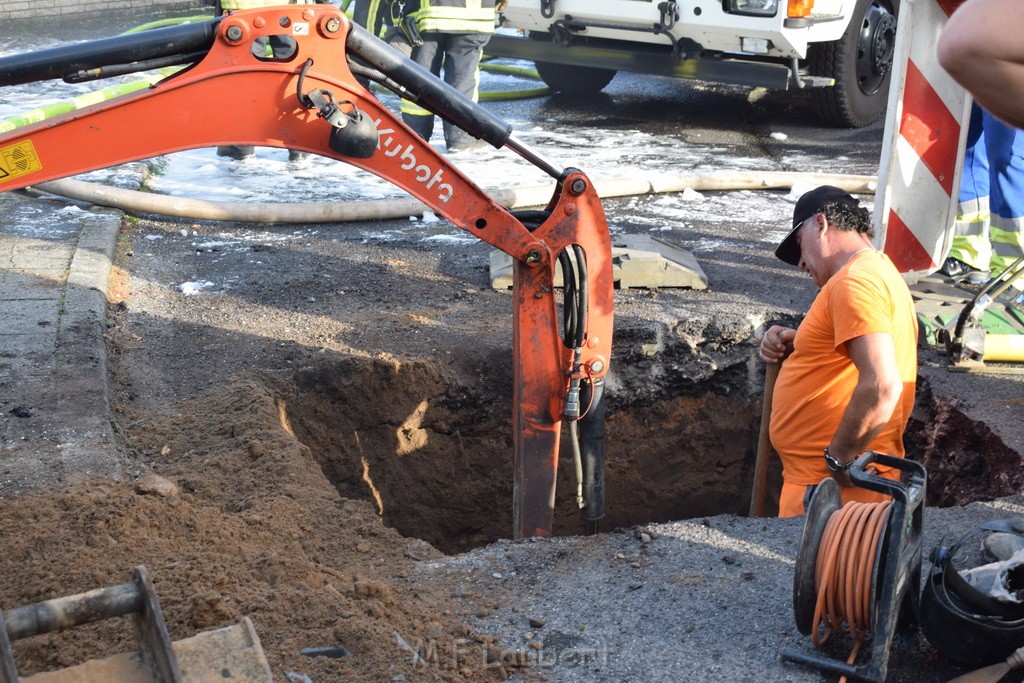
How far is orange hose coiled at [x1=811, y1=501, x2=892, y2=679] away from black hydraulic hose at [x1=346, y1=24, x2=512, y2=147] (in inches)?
63.9

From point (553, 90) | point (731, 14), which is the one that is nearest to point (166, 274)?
point (731, 14)

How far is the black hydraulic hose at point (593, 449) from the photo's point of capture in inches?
154

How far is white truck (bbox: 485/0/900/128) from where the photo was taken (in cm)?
827

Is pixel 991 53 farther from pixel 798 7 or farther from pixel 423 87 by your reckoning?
pixel 798 7

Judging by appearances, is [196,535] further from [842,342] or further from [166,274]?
[166,274]

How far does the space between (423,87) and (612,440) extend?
8.65ft

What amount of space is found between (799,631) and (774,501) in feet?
8.31

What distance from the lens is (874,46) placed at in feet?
30.2

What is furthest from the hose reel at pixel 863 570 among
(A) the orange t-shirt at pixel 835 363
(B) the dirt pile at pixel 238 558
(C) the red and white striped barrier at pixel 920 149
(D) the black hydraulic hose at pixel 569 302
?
(C) the red and white striped barrier at pixel 920 149

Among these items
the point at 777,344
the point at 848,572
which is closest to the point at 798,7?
the point at 777,344

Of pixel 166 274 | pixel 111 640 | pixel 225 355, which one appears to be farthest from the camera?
pixel 166 274

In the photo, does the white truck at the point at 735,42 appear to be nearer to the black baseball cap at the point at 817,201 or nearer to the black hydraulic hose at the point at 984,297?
the black hydraulic hose at the point at 984,297

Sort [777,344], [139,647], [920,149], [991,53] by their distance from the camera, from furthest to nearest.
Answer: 1. [920,149]
2. [777,344]
3. [139,647]
4. [991,53]

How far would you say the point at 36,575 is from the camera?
3094 millimetres
